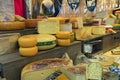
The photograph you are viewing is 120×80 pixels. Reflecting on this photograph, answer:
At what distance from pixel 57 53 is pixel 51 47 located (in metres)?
0.08

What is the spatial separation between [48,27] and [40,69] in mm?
447

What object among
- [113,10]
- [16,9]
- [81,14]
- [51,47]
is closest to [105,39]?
[81,14]

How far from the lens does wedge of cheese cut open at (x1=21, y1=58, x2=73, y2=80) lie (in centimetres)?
93

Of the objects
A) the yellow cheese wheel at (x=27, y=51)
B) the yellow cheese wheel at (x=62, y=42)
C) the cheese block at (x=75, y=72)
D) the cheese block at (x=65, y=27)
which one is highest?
the cheese block at (x=65, y=27)

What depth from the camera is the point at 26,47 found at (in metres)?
1.05

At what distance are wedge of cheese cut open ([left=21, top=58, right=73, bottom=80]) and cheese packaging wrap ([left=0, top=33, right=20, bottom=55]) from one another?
180mm

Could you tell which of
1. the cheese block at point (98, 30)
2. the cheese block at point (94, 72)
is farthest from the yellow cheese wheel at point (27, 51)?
the cheese block at point (98, 30)

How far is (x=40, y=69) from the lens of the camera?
96cm

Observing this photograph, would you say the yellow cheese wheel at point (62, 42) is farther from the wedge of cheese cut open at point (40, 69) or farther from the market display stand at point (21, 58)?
the wedge of cheese cut open at point (40, 69)

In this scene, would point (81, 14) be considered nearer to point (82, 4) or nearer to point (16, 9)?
point (82, 4)

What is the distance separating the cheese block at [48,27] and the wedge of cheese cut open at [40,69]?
33 cm

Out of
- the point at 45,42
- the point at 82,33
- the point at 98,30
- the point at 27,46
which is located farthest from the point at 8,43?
the point at 98,30

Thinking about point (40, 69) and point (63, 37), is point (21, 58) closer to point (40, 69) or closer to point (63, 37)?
point (40, 69)

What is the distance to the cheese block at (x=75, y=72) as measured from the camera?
2.92 ft
